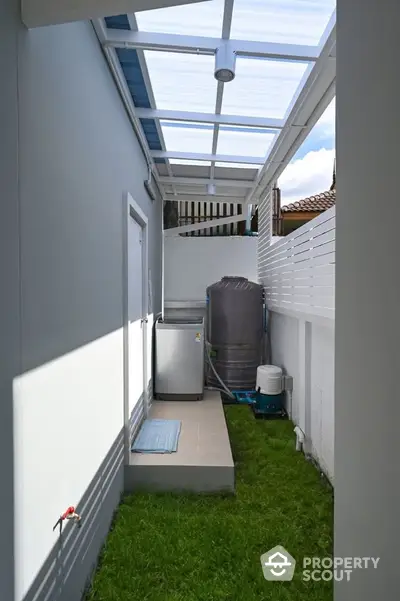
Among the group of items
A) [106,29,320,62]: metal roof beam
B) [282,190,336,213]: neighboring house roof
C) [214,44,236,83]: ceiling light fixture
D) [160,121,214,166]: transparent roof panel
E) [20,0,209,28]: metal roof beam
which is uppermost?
[282,190,336,213]: neighboring house roof

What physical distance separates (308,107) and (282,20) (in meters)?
0.94

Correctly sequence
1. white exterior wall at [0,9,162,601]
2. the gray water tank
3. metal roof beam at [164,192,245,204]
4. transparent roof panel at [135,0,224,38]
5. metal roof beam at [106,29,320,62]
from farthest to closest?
metal roof beam at [164,192,245,204], the gray water tank, metal roof beam at [106,29,320,62], transparent roof panel at [135,0,224,38], white exterior wall at [0,9,162,601]

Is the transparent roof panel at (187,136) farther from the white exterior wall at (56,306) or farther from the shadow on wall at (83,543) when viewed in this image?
the shadow on wall at (83,543)

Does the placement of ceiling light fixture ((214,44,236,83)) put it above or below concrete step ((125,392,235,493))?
above

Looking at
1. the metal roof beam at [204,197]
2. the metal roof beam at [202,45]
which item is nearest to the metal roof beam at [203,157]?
the metal roof beam at [204,197]

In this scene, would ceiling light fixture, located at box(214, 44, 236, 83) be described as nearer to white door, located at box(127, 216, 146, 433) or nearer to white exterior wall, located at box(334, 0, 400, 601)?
white exterior wall, located at box(334, 0, 400, 601)

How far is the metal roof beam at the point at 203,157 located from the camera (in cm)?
430

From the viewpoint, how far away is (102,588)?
197cm

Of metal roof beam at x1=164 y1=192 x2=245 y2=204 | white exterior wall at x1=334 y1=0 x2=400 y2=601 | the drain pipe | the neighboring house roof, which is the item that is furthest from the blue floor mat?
the neighboring house roof

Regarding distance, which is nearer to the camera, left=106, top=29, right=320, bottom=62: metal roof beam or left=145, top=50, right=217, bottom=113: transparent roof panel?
left=106, top=29, right=320, bottom=62: metal roof beam

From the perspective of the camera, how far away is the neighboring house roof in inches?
329

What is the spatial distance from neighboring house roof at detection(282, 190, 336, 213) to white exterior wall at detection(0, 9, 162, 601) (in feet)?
21.0

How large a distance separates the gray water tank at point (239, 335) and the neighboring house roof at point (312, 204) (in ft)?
11.0

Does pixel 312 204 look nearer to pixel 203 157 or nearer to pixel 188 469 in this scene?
pixel 203 157
